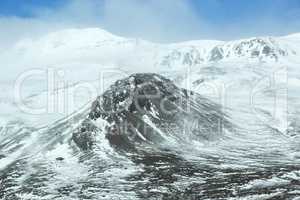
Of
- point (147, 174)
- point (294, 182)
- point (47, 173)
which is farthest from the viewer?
point (47, 173)

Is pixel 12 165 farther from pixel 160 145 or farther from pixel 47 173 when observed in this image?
pixel 160 145

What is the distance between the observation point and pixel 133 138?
19712cm

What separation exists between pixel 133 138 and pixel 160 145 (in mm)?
10157

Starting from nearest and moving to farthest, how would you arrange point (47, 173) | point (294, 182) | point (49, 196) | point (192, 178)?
point (294, 182) < point (49, 196) < point (192, 178) < point (47, 173)

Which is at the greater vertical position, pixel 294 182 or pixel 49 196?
pixel 294 182

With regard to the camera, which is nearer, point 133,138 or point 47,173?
point 47,173

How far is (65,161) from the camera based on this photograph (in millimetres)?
178625

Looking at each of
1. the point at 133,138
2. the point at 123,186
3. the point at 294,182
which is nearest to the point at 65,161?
the point at 133,138

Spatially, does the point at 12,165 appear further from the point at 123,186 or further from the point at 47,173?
the point at 123,186

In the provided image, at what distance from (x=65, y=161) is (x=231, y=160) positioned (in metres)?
54.0

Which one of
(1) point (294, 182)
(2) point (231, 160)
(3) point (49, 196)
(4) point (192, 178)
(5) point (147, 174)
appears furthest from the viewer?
(2) point (231, 160)

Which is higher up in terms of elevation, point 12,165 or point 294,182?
point 294,182

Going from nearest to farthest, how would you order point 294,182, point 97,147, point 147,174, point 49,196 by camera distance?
point 294,182, point 49,196, point 147,174, point 97,147

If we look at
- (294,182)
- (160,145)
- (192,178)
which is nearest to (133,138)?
(160,145)
